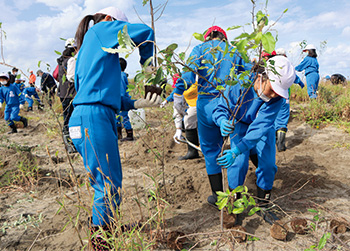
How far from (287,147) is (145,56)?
354 centimetres

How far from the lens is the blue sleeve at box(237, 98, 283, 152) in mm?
1893

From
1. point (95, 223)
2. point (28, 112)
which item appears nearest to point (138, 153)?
point (95, 223)

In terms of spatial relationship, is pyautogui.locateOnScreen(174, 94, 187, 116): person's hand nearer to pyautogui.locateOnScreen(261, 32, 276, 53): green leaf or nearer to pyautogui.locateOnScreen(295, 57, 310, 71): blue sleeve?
pyautogui.locateOnScreen(261, 32, 276, 53): green leaf

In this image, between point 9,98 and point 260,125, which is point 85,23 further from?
point 9,98

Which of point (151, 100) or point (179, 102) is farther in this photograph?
point (179, 102)

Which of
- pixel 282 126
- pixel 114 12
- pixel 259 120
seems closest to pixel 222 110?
pixel 259 120

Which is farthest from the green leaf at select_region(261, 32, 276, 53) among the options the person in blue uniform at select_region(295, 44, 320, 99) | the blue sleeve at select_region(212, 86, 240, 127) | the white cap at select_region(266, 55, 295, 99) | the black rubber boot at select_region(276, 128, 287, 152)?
the person in blue uniform at select_region(295, 44, 320, 99)

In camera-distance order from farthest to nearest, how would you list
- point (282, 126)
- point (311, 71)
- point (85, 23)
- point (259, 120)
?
point (311, 71) < point (282, 126) < point (259, 120) < point (85, 23)

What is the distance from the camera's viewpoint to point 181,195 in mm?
2791

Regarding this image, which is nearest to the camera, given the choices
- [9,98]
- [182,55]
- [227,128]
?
[182,55]

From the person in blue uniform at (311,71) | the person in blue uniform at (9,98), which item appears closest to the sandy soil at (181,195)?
the person in blue uniform at (311,71)

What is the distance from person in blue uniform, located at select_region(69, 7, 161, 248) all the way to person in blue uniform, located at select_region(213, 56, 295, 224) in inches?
31.0

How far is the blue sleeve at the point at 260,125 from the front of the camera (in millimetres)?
1893

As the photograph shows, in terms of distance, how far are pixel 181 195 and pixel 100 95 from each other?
161 cm
